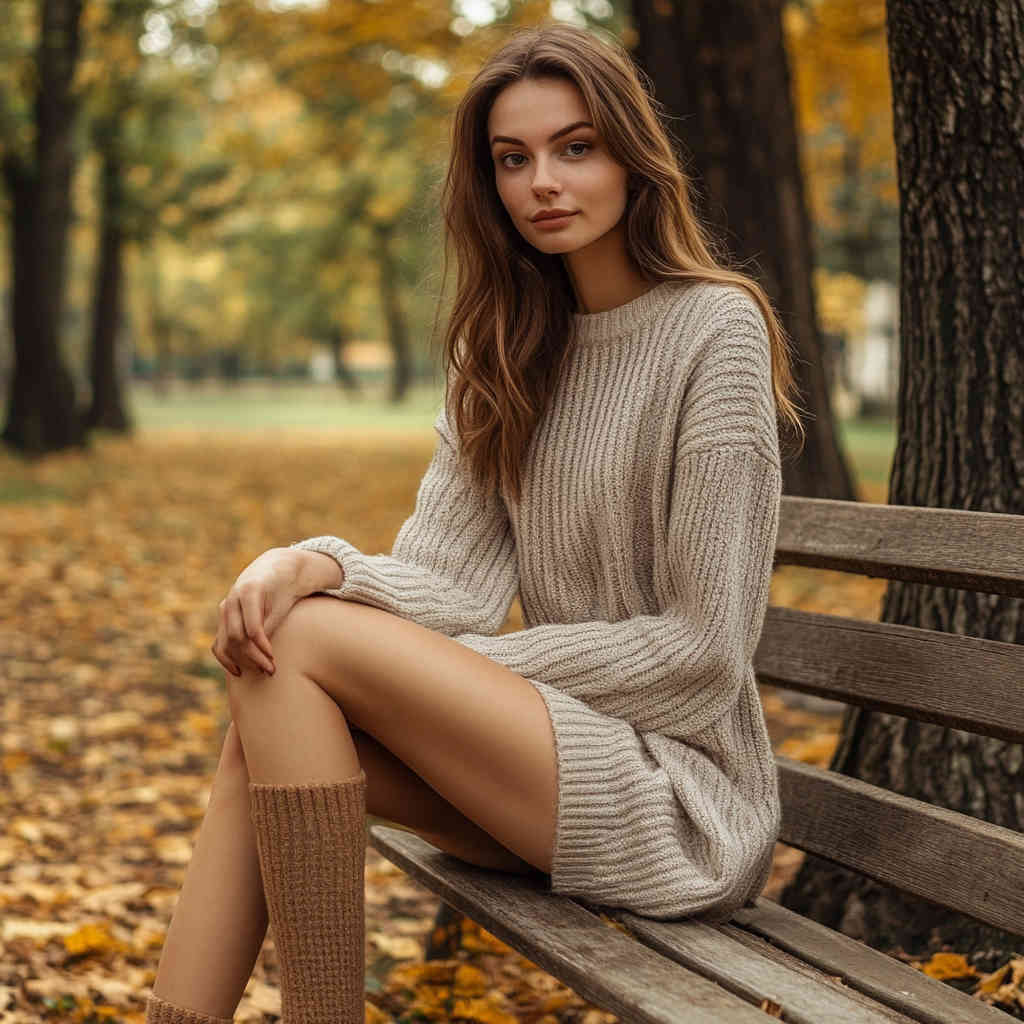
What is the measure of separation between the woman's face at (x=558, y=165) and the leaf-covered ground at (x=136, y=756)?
154 cm

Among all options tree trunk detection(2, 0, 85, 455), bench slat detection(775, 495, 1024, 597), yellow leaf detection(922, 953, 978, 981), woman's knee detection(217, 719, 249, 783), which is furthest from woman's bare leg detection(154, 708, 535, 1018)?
tree trunk detection(2, 0, 85, 455)

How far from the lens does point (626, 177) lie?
2469 mm

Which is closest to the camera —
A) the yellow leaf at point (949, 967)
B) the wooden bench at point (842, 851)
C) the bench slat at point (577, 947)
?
the bench slat at point (577, 947)

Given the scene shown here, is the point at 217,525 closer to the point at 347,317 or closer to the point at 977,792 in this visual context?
the point at 977,792

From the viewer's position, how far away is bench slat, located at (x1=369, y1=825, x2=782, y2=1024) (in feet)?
5.94

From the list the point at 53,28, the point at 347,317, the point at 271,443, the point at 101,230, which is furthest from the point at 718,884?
the point at 347,317

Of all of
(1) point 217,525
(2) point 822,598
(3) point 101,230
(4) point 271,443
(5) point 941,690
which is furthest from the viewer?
(4) point 271,443

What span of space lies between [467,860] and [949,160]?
162 centimetres

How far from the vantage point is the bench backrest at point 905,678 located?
2277 mm

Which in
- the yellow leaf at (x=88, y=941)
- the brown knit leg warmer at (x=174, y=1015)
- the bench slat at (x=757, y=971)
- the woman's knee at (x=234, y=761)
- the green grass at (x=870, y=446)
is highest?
the woman's knee at (x=234, y=761)

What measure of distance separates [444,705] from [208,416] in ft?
100

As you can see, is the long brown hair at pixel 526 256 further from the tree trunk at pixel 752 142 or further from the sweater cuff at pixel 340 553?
the tree trunk at pixel 752 142

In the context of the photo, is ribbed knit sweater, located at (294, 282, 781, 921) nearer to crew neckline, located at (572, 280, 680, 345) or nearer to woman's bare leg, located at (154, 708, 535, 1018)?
crew neckline, located at (572, 280, 680, 345)

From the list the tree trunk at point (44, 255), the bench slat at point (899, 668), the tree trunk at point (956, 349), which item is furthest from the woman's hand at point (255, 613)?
the tree trunk at point (44, 255)
